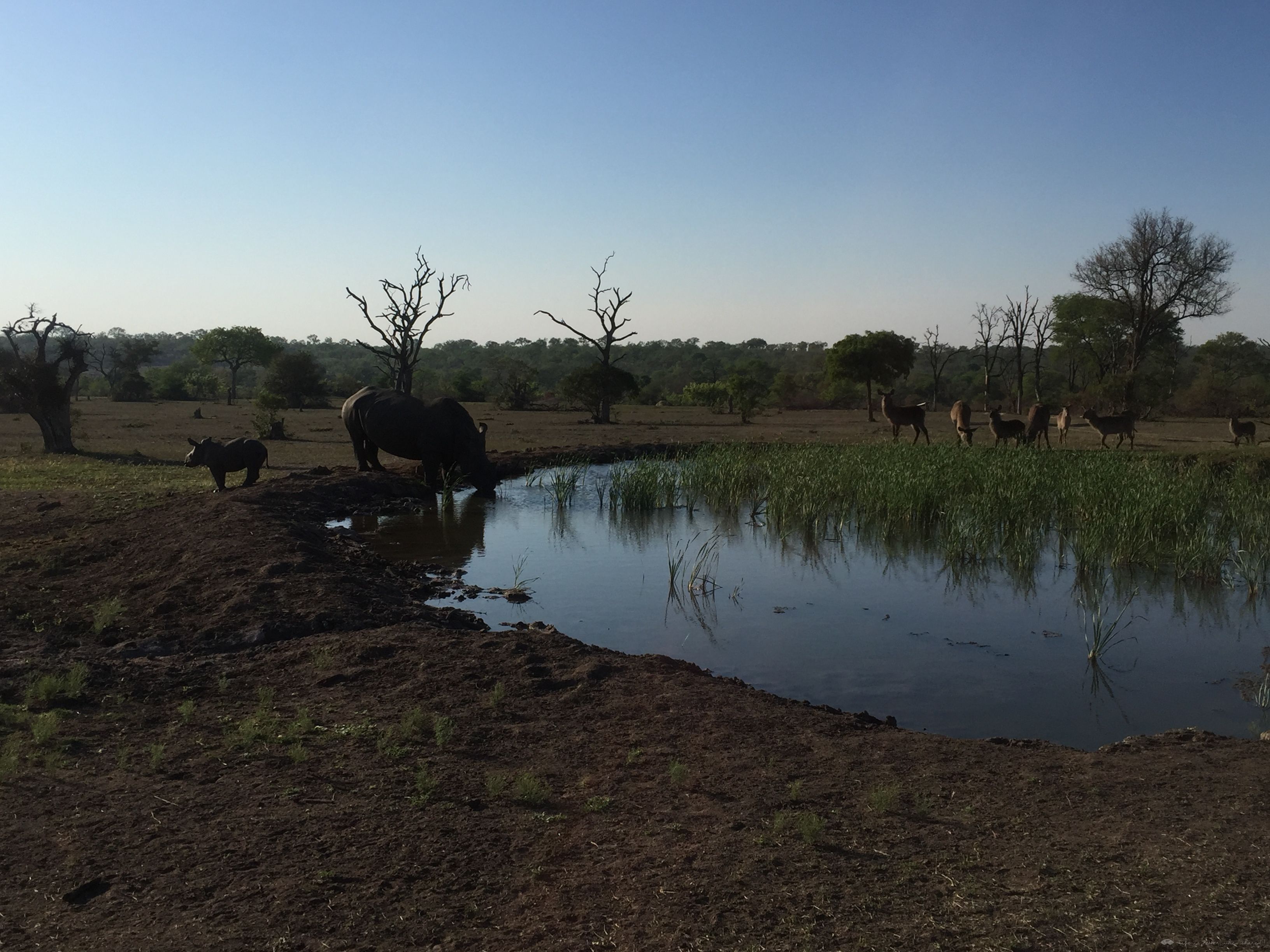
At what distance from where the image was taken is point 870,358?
111ft

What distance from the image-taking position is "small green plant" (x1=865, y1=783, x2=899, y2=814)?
14.2 feet

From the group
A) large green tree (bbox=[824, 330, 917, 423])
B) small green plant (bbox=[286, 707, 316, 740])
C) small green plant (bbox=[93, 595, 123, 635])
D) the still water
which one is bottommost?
the still water

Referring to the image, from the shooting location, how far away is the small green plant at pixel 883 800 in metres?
4.33

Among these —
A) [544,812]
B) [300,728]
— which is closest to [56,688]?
[300,728]

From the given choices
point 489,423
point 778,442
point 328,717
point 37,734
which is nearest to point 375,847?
point 328,717

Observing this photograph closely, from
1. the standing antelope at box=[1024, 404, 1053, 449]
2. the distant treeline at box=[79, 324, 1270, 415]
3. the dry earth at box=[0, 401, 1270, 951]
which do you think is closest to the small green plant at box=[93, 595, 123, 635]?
the dry earth at box=[0, 401, 1270, 951]

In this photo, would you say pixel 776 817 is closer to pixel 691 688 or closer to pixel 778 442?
pixel 691 688

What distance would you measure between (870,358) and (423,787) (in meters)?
31.2

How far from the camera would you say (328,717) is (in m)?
5.45

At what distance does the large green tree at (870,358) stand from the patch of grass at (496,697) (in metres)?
28.8

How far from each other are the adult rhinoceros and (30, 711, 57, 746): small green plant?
34.6 ft

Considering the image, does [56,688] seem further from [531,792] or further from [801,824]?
[801,824]

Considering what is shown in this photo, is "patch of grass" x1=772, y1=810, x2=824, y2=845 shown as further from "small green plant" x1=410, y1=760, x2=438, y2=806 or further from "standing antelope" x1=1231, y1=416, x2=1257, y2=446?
"standing antelope" x1=1231, y1=416, x2=1257, y2=446

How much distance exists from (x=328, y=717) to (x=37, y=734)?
1426 mm
